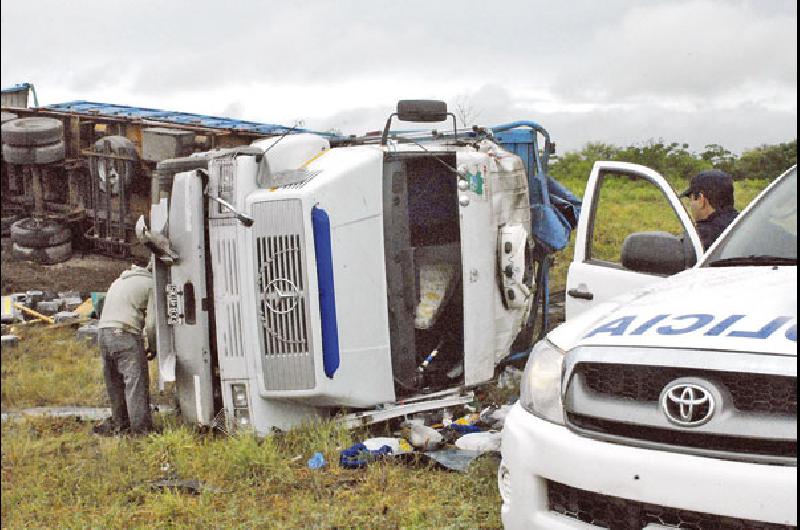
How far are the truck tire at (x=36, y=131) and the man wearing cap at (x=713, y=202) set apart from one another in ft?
28.4

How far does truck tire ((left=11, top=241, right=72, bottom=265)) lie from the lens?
1288 centimetres

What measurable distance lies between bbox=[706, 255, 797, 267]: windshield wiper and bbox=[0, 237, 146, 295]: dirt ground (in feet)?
33.5

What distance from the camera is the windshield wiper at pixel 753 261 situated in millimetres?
3535

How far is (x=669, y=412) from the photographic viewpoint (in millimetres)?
2846

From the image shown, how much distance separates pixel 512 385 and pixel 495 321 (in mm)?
686

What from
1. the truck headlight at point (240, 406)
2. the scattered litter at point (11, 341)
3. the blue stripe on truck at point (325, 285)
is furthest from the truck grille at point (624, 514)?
the scattered litter at point (11, 341)

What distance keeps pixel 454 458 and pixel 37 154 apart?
8.55 m

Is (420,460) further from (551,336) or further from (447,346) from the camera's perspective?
(551,336)

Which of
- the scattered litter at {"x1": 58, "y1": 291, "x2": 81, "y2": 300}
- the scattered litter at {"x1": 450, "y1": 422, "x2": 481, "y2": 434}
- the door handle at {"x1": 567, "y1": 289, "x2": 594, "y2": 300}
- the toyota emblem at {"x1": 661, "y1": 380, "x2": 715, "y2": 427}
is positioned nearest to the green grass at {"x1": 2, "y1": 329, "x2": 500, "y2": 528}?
the scattered litter at {"x1": 450, "y1": 422, "x2": 481, "y2": 434}

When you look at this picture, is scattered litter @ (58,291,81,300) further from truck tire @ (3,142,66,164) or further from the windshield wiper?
the windshield wiper

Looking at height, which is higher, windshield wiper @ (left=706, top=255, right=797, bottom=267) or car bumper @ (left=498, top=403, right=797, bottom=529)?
windshield wiper @ (left=706, top=255, right=797, bottom=267)

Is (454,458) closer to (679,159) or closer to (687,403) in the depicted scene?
(687,403)

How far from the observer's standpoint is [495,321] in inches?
282

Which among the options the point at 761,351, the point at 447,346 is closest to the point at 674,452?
the point at 761,351
